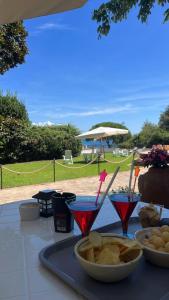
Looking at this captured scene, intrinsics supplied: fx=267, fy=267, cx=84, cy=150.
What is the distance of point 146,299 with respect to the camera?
0.66 m

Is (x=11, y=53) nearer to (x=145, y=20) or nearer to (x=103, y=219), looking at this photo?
(x=145, y=20)

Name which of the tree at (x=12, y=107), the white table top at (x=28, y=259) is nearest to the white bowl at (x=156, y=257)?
the white table top at (x=28, y=259)

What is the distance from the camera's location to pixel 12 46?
547 cm

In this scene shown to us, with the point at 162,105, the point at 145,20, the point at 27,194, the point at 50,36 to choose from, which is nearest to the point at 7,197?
the point at 27,194

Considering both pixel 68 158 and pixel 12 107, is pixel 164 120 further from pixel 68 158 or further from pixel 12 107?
pixel 12 107

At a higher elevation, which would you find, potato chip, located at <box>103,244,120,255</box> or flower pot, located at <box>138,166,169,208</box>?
potato chip, located at <box>103,244,120,255</box>

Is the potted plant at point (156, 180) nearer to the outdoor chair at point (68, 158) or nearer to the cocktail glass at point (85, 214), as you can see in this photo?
the cocktail glass at point (85, 214)

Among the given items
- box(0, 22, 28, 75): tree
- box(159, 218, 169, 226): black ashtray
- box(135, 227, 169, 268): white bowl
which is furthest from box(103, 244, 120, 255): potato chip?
box(0, 22, 28, 75): tree

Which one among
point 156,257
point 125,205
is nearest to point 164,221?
point 125,205

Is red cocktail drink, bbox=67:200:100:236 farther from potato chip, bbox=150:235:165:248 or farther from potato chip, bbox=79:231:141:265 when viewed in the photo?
potato chip, bbox=150:235:165:248

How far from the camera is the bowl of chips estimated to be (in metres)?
0.71

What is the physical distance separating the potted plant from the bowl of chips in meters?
2.39

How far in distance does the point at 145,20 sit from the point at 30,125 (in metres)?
10.6

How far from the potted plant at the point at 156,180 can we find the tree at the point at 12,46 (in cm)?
372
